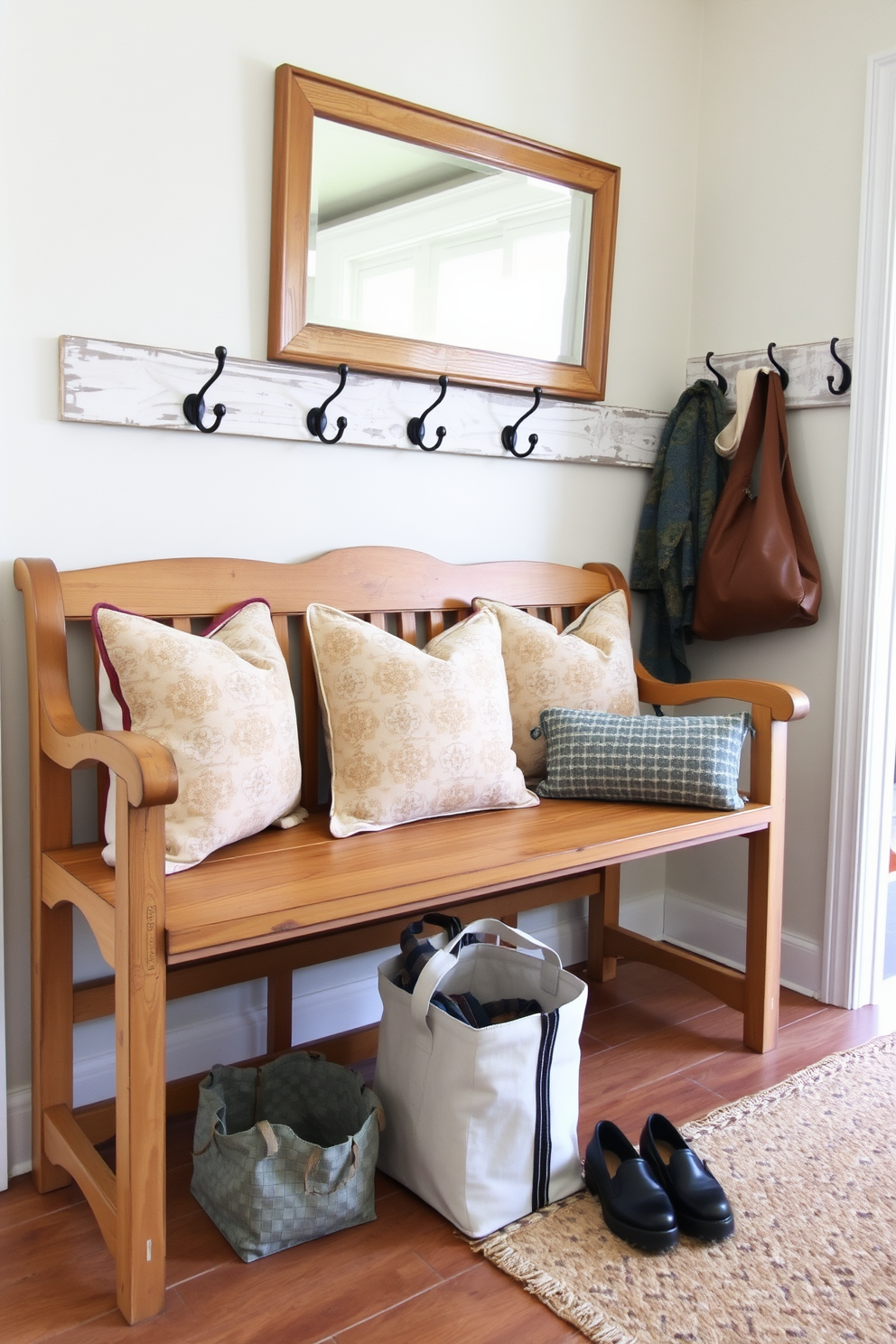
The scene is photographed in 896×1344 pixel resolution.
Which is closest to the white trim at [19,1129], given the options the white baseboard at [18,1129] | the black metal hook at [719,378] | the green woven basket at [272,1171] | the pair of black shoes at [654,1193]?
the white baseboard at [18,1129]

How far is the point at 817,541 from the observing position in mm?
2430

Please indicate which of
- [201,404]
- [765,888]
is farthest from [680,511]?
[201,404]

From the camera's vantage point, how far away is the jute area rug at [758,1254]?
140cm

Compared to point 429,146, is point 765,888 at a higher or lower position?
lower

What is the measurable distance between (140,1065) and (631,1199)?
28.6 inches

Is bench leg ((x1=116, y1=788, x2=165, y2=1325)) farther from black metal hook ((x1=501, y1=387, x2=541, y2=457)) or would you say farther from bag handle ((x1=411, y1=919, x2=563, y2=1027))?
black metal hook ((x1=501, y1=387, x2=541, y2=457))

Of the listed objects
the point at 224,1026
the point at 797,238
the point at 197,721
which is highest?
the point at 797,238

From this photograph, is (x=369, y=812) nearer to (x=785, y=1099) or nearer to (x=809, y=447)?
(x=785, y=1099)

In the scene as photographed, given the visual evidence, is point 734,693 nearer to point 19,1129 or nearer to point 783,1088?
point 783,1088

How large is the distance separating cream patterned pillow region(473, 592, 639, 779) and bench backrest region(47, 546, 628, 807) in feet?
0.30

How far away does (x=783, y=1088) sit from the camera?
200 cm

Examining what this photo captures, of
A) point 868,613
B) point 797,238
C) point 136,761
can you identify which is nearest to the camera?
point 136,761

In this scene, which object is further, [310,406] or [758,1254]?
[310,406]

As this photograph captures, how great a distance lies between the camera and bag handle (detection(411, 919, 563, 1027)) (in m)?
1.57
